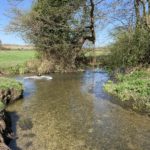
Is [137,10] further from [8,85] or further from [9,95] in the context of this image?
[9,95]

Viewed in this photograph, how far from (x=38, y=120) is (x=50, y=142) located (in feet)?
8.35

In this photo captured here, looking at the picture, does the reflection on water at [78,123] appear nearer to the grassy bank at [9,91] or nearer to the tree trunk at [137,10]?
the grassy bank at [9,91]

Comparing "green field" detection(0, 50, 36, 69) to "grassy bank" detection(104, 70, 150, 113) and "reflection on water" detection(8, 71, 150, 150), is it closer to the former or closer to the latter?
"reflection on water" detection(8, 71, 150, 150)

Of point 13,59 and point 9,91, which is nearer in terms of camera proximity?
point 9,91

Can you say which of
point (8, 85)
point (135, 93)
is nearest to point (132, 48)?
point (135, 93)

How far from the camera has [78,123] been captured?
1162cm

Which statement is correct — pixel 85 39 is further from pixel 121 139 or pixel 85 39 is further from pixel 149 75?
pixel 121 139

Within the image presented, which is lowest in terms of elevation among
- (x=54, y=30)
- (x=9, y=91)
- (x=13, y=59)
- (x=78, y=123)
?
(x=78, y=123)

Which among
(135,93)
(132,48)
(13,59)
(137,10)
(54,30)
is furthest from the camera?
(13,59)

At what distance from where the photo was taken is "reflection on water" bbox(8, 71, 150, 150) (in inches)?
371

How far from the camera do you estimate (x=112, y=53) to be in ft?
76.7

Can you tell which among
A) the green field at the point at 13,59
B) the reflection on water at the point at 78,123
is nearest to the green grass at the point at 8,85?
the reflection on water at the point at 78,123

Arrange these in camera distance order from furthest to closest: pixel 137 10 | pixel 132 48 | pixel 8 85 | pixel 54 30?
1. pixel 54 30
2. pixel 132 48
3. pixel 137 10
4. pixel 8 85

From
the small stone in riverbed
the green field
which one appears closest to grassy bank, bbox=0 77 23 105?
the small stone in riverbed
